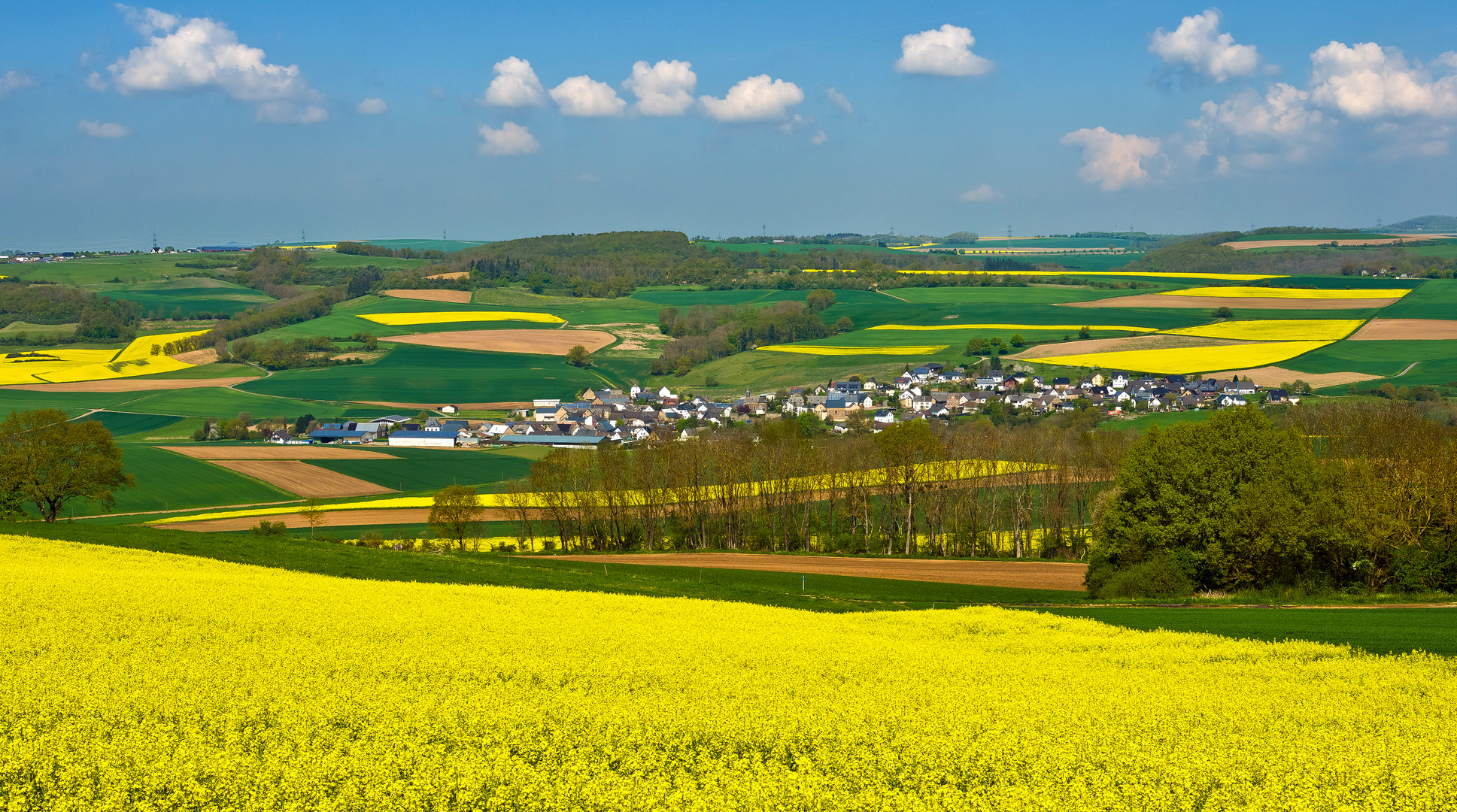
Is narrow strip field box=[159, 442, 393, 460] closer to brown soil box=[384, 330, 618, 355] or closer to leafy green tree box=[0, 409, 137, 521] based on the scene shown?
leafy green tree box=[0, 409, 137, 521]

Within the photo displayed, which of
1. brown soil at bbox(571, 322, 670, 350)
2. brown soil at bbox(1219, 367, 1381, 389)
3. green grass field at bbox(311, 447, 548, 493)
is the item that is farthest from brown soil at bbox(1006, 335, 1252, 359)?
green grass field at bbox(311, 447, 548, 493)

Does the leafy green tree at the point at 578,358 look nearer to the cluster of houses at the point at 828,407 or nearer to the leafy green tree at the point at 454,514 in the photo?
the cluster of houses at the point at 828,407

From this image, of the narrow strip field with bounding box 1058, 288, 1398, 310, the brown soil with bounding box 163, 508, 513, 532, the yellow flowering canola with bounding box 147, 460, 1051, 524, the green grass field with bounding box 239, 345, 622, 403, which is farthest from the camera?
the narrow strip field with bounding box 1058, 288, 1398, 310

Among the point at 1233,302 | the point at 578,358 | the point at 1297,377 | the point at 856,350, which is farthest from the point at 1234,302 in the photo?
the point at 578,358

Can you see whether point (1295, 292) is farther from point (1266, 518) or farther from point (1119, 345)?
point (1266, 518)

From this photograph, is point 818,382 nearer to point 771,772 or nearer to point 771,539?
point 771,539

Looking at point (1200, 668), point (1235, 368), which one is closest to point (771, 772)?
point (1200, 668)
